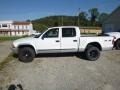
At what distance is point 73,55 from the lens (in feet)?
40.4

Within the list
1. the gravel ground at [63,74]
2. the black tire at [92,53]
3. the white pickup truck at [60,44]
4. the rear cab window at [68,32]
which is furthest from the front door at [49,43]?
the black tire at [92,53]

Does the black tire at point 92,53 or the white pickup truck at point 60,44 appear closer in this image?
the white pickup truck at point 60,44

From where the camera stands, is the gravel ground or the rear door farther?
the rear door

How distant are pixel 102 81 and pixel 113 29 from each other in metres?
23.6

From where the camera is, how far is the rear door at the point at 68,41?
10.8m

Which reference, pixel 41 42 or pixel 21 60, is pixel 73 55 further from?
pixel 21 60

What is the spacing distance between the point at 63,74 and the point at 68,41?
301 cm

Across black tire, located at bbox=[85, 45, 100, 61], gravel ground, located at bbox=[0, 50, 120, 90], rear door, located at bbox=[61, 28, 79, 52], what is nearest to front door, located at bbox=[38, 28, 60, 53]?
rear door, located at bbox=[61, 28, 79, 52]

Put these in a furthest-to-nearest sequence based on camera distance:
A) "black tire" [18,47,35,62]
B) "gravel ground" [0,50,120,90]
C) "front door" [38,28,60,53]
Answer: "front door" [38,28,60,53] < "black tire" [18,47,35,62] < "gravel ground" [0,50,120,90]

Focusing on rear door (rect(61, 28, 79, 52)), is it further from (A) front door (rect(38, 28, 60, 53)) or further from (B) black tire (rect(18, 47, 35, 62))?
(B) black tire (rect(18, 47, 35, 62))

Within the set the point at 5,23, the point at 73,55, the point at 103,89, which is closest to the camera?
the point at 103,89

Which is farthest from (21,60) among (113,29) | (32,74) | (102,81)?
(113,29)

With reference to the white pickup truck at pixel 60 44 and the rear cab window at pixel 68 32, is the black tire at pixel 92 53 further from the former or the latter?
the rear cab window at pixel 68 32

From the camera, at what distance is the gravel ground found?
686 centimetres
